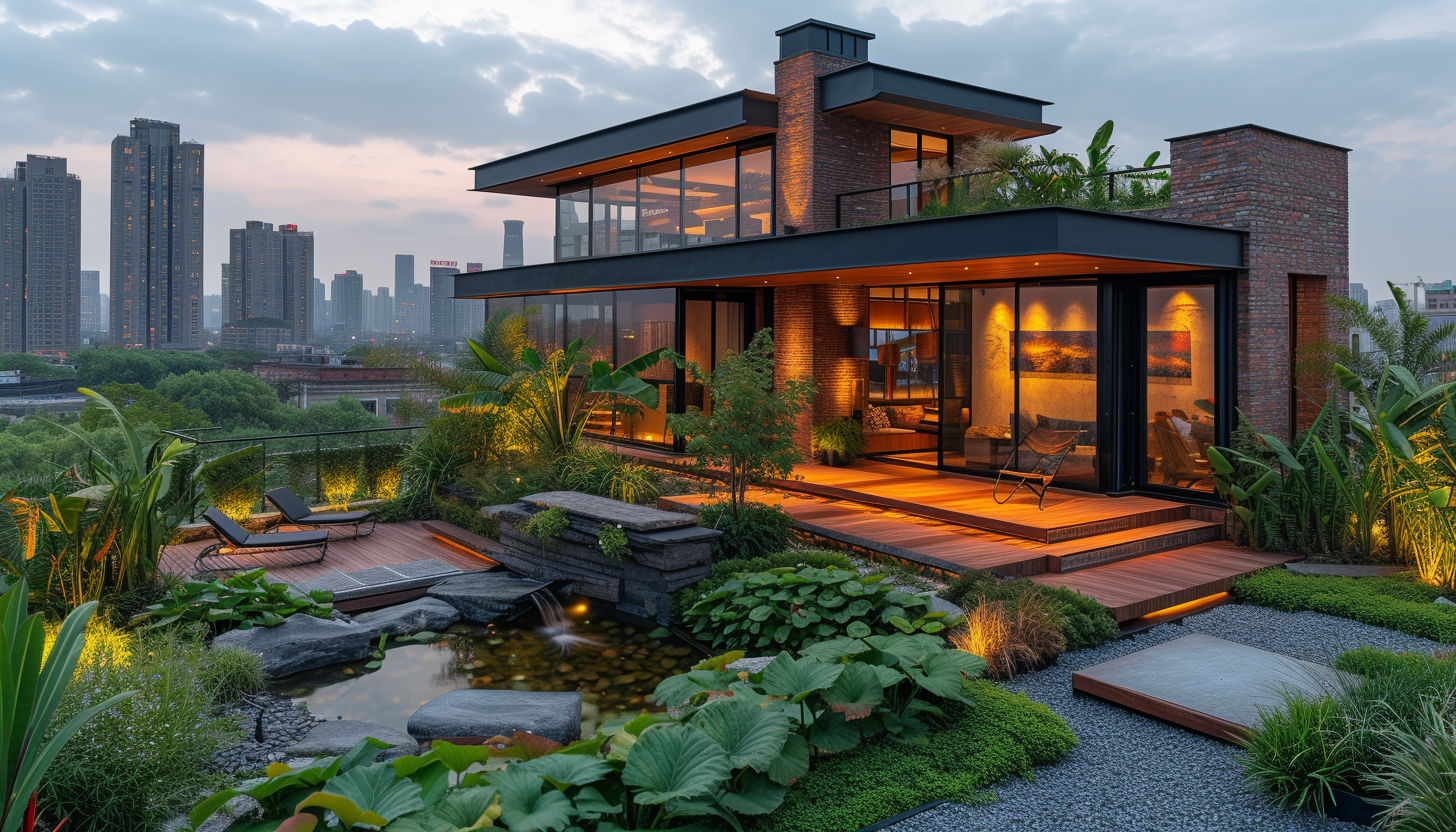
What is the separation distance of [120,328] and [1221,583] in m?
114

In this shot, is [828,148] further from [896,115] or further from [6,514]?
[6,514]

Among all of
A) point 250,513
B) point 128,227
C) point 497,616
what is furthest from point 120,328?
point 497,616

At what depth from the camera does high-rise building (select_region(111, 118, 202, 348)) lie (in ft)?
318

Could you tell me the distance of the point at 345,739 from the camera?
5.05 meters

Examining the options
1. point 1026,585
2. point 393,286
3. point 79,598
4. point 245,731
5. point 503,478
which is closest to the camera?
point 245,731

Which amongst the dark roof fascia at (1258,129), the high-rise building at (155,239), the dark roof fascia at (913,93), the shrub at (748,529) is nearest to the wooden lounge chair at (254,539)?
the shrub at (748,529)

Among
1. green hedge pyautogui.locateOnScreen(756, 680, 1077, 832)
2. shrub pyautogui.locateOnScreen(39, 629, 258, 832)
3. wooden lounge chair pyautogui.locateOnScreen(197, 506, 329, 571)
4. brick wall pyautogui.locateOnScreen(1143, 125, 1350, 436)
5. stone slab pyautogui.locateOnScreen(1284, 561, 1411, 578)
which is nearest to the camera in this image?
green hedge pyautogui.locateOnScreen(756, 680, 1077, 832)

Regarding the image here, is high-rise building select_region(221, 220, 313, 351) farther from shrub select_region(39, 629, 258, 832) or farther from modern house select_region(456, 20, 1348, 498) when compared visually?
shrub select_region(39, 629, 258, 832)

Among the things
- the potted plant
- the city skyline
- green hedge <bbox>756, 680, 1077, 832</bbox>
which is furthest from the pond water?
the city skyline

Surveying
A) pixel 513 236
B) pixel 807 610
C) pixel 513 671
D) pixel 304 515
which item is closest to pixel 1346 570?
pixel 807 610

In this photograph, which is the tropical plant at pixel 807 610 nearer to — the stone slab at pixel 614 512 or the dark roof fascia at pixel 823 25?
Answer: the stone slab at pixel 614 512

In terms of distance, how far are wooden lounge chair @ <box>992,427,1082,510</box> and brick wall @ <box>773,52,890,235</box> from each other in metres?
4.98

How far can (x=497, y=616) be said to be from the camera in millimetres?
8031

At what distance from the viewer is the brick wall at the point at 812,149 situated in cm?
1397
